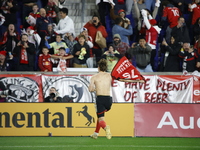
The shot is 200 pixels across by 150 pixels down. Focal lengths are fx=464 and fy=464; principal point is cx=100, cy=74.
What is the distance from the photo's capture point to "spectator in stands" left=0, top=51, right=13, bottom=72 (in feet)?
51.6

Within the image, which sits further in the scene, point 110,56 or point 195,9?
point 195,9

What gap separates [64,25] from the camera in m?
16.8

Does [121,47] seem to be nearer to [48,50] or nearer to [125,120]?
[48,50]

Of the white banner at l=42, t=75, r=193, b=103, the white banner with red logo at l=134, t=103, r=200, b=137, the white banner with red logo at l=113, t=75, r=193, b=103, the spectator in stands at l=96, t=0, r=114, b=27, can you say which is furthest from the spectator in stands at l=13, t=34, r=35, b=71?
the white banner with red logo at l=134, t=103, r=200, b=137

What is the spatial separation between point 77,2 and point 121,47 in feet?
11.7

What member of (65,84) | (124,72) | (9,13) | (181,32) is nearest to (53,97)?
(65,84)

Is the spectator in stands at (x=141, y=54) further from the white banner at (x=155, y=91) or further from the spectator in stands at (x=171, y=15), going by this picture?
the spectator in stands at (x=171, y=15)

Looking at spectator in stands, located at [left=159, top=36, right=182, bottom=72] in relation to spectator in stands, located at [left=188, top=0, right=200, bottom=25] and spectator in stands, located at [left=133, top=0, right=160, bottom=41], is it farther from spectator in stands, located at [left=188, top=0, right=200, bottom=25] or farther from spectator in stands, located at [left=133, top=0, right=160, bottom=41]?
spectator in stands, located at [left=188, top=0, right=200, bottom=25]

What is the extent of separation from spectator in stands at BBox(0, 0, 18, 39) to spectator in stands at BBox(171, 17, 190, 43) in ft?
19.3

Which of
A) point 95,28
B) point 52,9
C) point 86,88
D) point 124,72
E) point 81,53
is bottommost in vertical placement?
point 86,88

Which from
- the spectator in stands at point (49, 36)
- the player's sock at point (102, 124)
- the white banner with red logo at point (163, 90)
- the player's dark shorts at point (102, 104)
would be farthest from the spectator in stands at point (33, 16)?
the player's sock at point (102, 124)

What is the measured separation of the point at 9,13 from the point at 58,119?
237 inches

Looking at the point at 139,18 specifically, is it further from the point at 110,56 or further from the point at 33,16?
the point at 33,16

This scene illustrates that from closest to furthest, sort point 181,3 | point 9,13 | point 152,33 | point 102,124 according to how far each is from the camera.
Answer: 1. point 102,124
2. point 152,33
3. point 9,13
4. point 181,3
